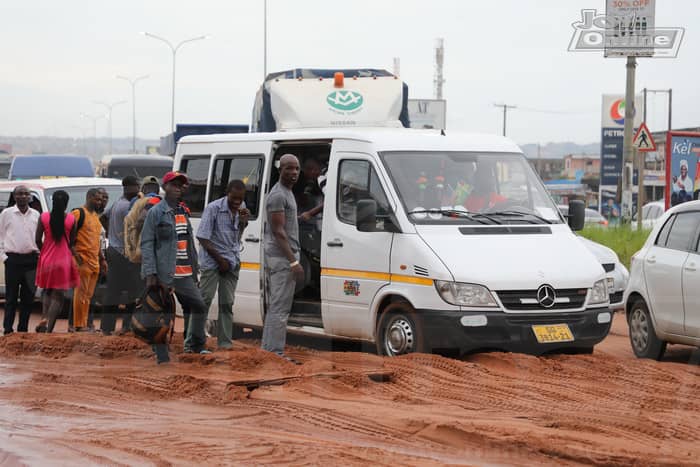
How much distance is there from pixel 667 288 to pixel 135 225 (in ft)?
17.8

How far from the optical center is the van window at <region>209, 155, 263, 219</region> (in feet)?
39.4

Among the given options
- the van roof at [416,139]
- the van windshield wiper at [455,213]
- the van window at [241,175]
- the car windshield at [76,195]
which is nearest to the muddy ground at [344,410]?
the van windshield wiper at [455,213]

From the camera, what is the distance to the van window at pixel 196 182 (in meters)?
12.9

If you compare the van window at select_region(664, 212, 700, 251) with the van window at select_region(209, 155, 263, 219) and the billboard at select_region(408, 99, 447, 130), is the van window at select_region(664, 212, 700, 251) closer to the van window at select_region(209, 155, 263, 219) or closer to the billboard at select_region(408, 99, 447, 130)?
the van window at select_region(209, 155, 263, 219)

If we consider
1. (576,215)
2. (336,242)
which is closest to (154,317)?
(336,242)

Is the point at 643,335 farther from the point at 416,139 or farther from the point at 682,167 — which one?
the point at 682,167

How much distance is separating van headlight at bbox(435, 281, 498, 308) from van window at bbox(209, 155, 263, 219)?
9.53ft

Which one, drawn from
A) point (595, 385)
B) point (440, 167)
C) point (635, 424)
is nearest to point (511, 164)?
point (440, 167)

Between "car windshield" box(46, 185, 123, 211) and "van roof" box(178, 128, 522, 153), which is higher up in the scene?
"van roof" box(178, 128, 522, 153)

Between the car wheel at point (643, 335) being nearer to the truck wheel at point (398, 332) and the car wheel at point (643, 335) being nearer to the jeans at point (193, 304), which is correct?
the truck wheel at point (398, 332)

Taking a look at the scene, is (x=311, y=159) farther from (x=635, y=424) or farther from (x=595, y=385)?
(x=635, y=424)

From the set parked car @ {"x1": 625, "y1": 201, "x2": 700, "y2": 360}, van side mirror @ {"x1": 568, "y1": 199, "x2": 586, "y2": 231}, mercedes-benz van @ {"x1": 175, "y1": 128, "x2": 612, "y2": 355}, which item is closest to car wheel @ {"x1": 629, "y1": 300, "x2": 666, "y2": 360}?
parked car @ {"x1": 625, "y1": 201, "x2": 700, "y2": 360}

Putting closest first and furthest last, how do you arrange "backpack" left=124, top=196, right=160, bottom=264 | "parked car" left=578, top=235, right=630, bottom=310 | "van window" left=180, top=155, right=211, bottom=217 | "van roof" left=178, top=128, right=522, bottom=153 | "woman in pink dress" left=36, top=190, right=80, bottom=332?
"van roof" left=178, top=128, right=522, bottom=153, "backpack" left=124, top=196, right=160, bottom=264, "woman in pink dress" left=36, top=190, right=80, bottom=332, "van window" left=180, top=155, right=211, bottom=217, "parked car" left=578, top=235, right=630, bottom=310

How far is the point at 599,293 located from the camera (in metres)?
10.4
